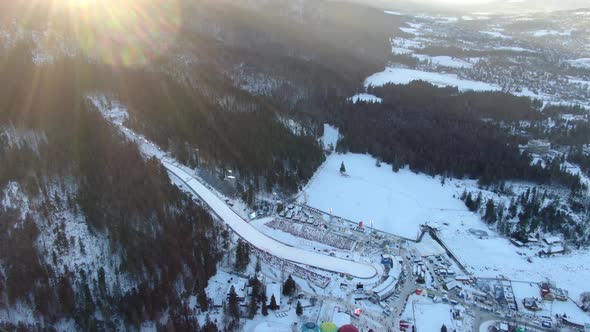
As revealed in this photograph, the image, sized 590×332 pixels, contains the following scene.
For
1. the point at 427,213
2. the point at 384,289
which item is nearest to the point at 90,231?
the point at 384,289

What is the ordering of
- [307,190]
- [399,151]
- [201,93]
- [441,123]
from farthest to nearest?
[441,123]
[201,93]
[399,151]
[307,190]

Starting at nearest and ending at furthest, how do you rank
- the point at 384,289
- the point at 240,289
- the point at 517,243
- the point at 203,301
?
the point at 203,301, the point at 240,289, the point at 384,289, the point at 517,243

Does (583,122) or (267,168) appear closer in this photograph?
(267,168)

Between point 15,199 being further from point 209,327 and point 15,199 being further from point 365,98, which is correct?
point 365,98

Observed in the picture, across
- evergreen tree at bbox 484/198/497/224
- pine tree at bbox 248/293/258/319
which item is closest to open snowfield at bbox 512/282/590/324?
evergreen tree at bbox 484/198/497/224

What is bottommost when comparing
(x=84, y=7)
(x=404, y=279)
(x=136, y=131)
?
(x=404, y=279)

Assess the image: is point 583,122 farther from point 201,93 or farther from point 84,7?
point 84,7

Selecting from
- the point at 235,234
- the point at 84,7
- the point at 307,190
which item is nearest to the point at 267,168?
the point at 307,190

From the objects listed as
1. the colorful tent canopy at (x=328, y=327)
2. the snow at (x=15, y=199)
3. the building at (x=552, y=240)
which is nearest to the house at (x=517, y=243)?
the building at (x=552, y=240)
